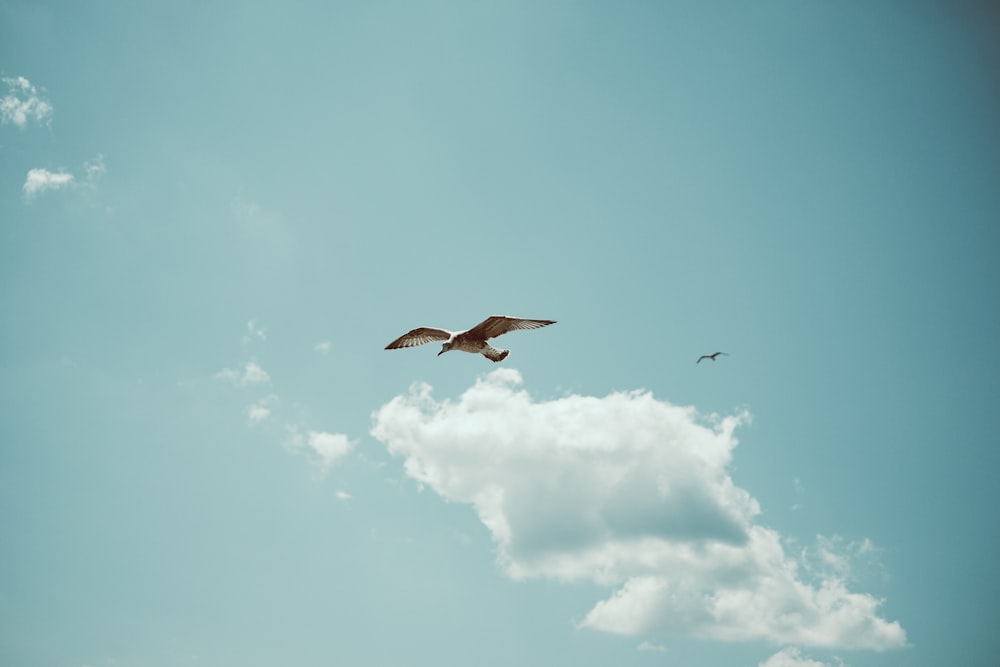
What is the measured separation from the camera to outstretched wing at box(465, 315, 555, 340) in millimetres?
27406

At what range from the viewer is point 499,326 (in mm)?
28266

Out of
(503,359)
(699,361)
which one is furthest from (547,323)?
(699,361)

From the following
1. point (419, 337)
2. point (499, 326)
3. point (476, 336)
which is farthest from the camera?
point (419, 337)

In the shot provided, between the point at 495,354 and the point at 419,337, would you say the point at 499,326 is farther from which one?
the point at 419,337

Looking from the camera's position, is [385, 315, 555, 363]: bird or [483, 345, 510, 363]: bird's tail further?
[483, 345, 510, 363]: bird's tail

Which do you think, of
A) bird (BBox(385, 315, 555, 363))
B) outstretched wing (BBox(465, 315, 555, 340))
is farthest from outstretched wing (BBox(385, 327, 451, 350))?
outstretched wing (BBox(465, 315, 555, 340))

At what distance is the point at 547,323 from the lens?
89.2 ft

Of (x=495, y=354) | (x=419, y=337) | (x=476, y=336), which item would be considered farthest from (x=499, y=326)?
(x=419, y=337)

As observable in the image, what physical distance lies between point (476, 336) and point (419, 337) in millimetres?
3025

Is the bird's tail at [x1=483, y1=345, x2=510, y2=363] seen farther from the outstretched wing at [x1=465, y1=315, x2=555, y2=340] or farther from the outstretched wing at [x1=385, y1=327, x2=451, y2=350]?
the outstretched wing at [x1=385, y1=327, x2=451, y2=350]

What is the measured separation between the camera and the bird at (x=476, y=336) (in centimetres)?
2766

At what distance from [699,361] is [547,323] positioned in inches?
741

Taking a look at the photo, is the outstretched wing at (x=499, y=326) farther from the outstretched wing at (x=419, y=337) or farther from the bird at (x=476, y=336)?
the outstretched wing at (x=419, y=337)

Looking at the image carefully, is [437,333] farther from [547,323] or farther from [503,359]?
[547,323]
